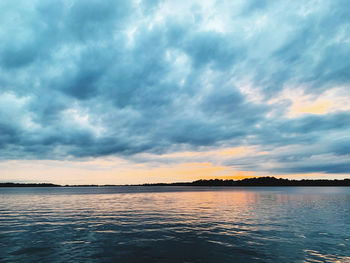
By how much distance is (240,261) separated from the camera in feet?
52.7

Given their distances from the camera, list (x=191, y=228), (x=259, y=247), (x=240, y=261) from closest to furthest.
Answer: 1. (x=240, y=261)
2. (x=259, y=247)
3. (x=191, y=228)

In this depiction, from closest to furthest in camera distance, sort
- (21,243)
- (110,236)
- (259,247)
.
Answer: (259,247) < (21,243) < (110,236)

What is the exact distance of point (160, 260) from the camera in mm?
16250

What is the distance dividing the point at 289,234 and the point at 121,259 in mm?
17769

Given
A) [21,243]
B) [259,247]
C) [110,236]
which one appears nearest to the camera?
[259,247]

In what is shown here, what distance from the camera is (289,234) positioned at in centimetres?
2408

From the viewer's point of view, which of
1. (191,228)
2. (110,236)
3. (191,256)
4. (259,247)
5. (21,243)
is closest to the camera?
(191,256)

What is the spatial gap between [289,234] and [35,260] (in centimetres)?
2351

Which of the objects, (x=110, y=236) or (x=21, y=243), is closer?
(x=21, y=243)

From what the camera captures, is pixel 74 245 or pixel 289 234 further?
pixel 289 234

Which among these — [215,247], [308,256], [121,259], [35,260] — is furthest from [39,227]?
[308,256]

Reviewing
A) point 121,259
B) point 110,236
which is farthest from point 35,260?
point 110,236

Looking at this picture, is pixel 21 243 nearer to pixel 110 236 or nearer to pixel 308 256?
pixel 110 236

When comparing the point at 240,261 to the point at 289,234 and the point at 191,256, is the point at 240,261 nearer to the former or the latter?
the point at 191,256
